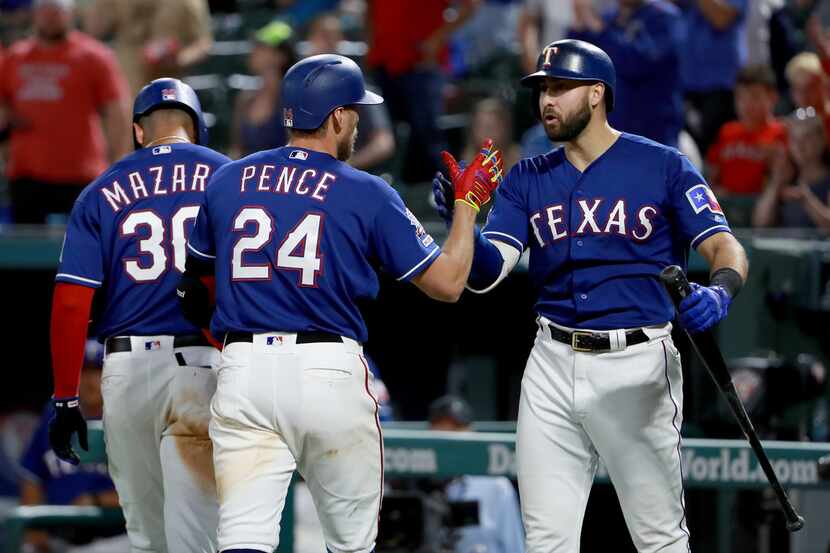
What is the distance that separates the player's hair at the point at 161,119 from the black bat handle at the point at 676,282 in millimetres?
1773

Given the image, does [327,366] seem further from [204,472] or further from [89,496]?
[89,496]

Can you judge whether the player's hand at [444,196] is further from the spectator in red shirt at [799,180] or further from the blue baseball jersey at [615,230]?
the spectator in red shirt at [799,180]

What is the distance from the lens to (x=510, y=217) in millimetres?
4785

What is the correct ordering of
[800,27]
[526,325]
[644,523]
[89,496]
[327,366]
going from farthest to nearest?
[800,27], [526,325], [89,496], [644,523], [327,366]

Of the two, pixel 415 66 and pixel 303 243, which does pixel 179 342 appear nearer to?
pixel 303 243

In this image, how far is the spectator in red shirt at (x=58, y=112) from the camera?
855cm

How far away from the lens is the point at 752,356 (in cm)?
765

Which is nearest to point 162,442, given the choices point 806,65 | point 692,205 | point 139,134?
point 139,134

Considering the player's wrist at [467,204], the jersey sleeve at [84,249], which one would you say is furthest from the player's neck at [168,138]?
the player's wrist at [467,204]

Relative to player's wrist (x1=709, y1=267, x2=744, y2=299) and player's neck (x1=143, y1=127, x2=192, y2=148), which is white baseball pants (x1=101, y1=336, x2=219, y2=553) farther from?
player's wrist (x1=709, y1=267, x2=744, y2=299)

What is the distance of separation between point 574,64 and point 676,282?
2.71 ft

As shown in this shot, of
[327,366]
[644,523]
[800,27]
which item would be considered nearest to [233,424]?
[327,366]

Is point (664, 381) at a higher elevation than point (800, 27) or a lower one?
lower

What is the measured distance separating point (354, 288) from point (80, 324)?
1.02 meters
